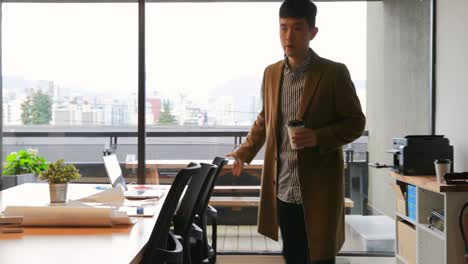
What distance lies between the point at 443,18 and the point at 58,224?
3252 millimetres

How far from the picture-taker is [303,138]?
6.72ft

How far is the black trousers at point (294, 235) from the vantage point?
216 centimetres

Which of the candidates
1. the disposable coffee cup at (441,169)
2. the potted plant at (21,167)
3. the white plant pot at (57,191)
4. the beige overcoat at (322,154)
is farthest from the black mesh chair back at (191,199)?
the potted plant at (21,167)

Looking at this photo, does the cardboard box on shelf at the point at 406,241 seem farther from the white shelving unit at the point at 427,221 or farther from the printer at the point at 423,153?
the printer at the point at 423,153

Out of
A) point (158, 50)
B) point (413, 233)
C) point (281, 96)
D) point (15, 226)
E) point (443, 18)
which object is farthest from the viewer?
point (158, 50)

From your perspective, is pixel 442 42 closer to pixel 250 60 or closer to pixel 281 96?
pixel 250 60

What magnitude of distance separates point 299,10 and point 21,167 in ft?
10.7

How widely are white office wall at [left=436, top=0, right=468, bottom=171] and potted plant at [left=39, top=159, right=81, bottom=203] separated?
2.55 m

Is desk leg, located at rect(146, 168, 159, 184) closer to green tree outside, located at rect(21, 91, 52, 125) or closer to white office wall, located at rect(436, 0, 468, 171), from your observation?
green tree outside, located at rect(21, 91, 52, 125)

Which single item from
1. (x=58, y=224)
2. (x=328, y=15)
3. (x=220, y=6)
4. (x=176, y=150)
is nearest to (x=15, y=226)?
(x=58, y=224)

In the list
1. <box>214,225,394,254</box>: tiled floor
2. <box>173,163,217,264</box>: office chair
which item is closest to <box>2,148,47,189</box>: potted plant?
<box>214,225,394,254</box>: tiled floor

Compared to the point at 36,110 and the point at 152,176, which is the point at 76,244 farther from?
the point at 36,110

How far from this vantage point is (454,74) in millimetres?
3824

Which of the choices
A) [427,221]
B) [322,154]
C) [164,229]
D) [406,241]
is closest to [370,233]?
[406,241]
